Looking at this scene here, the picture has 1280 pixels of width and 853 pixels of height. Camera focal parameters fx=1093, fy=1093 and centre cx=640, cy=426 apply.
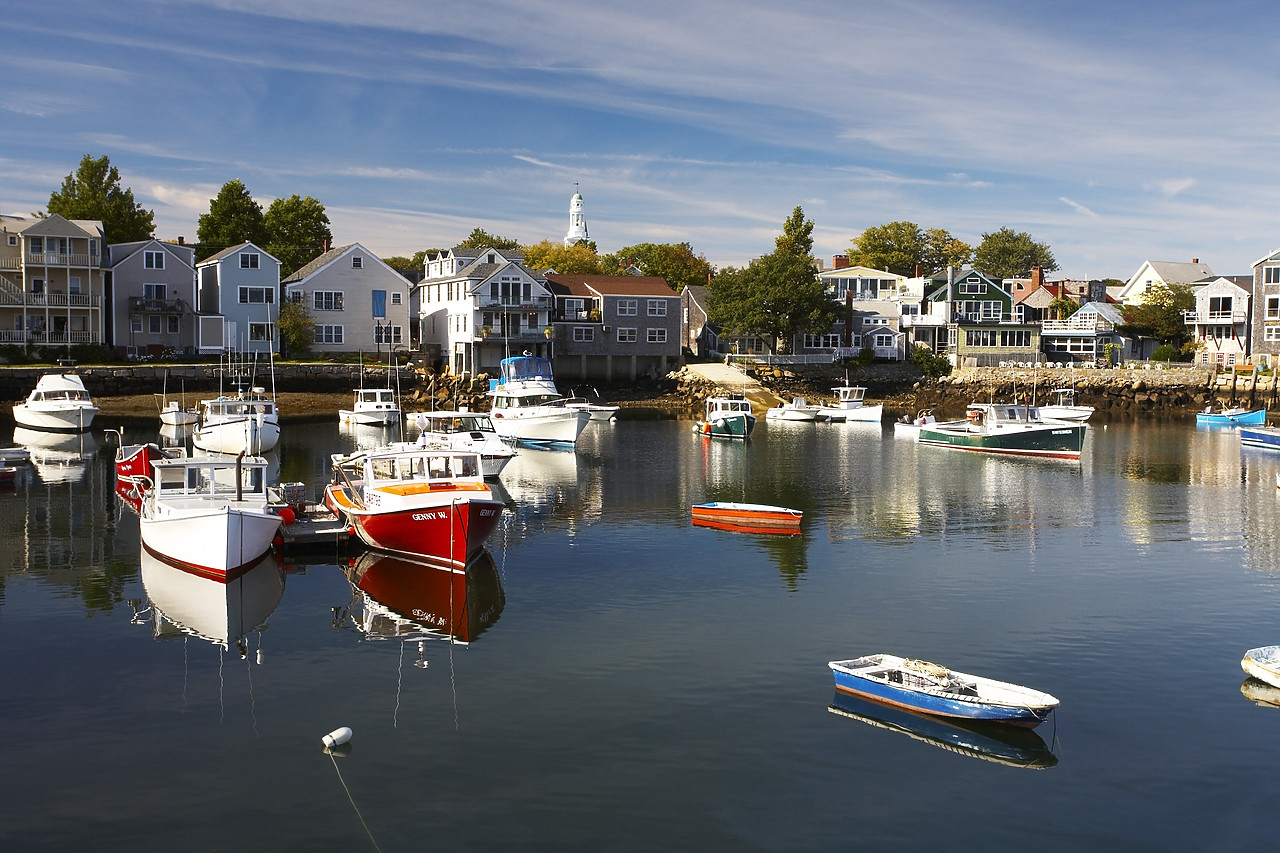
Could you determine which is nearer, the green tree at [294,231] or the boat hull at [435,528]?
the boat hull at [435,528]

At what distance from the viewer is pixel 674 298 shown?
Answer: 99.9 metres

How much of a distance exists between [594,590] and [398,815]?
12721 millimetres

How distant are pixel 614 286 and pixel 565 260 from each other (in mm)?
36233

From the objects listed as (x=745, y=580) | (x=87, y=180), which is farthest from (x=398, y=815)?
(x=87, y=180)

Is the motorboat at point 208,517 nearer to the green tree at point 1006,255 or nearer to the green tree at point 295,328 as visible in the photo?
the green tree at point 295,328

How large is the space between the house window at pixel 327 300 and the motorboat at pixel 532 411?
23854mm

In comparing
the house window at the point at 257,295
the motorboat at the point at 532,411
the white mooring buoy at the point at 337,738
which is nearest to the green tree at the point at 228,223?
the house window at the point at 257,295

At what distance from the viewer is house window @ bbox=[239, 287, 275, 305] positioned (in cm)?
8831

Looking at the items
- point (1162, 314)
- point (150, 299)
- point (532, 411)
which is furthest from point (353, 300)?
point (1162, 314)

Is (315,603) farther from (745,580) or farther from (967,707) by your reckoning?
(967,707)

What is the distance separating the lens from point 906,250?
452ft

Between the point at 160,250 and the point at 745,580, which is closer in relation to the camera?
the point at 745,580

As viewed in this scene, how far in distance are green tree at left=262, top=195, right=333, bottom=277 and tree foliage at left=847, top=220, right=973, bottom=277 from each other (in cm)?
6463

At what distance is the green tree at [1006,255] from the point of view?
15525 centimetres
